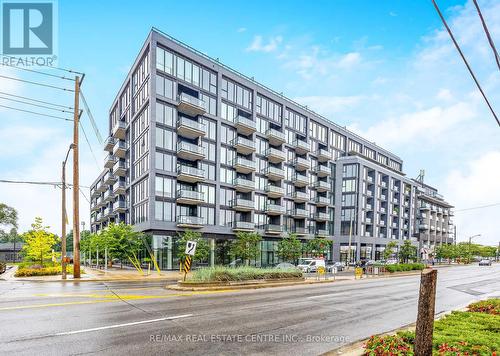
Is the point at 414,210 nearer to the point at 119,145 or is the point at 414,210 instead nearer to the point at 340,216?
the point at 340,216

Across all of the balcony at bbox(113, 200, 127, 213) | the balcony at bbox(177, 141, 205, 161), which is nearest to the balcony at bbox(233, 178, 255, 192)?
the balcony at bbox(177, 141, 205, 161)

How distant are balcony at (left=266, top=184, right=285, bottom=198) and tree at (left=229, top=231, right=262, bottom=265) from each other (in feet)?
32.2

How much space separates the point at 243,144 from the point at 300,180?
15.3 m

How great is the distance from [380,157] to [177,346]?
84.7m

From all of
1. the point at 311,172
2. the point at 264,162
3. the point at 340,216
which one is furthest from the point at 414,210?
the point at 264,162

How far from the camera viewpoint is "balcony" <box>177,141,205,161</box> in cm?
3888

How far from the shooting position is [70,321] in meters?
9.36

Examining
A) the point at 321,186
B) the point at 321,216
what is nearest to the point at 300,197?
the point at 321,186

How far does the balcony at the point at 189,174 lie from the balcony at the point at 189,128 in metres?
4.16

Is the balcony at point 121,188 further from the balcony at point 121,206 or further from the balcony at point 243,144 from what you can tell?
the balcony at point 243,144

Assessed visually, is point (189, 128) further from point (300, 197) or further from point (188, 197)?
point (300, 197)

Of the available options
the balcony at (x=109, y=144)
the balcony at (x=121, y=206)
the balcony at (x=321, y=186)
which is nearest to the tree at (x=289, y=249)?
the balcony at (x=321, y=186)

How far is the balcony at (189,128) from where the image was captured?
39125mm

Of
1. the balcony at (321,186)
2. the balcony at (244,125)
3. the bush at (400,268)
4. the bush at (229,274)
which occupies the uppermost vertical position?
the balcony at (244,125)
